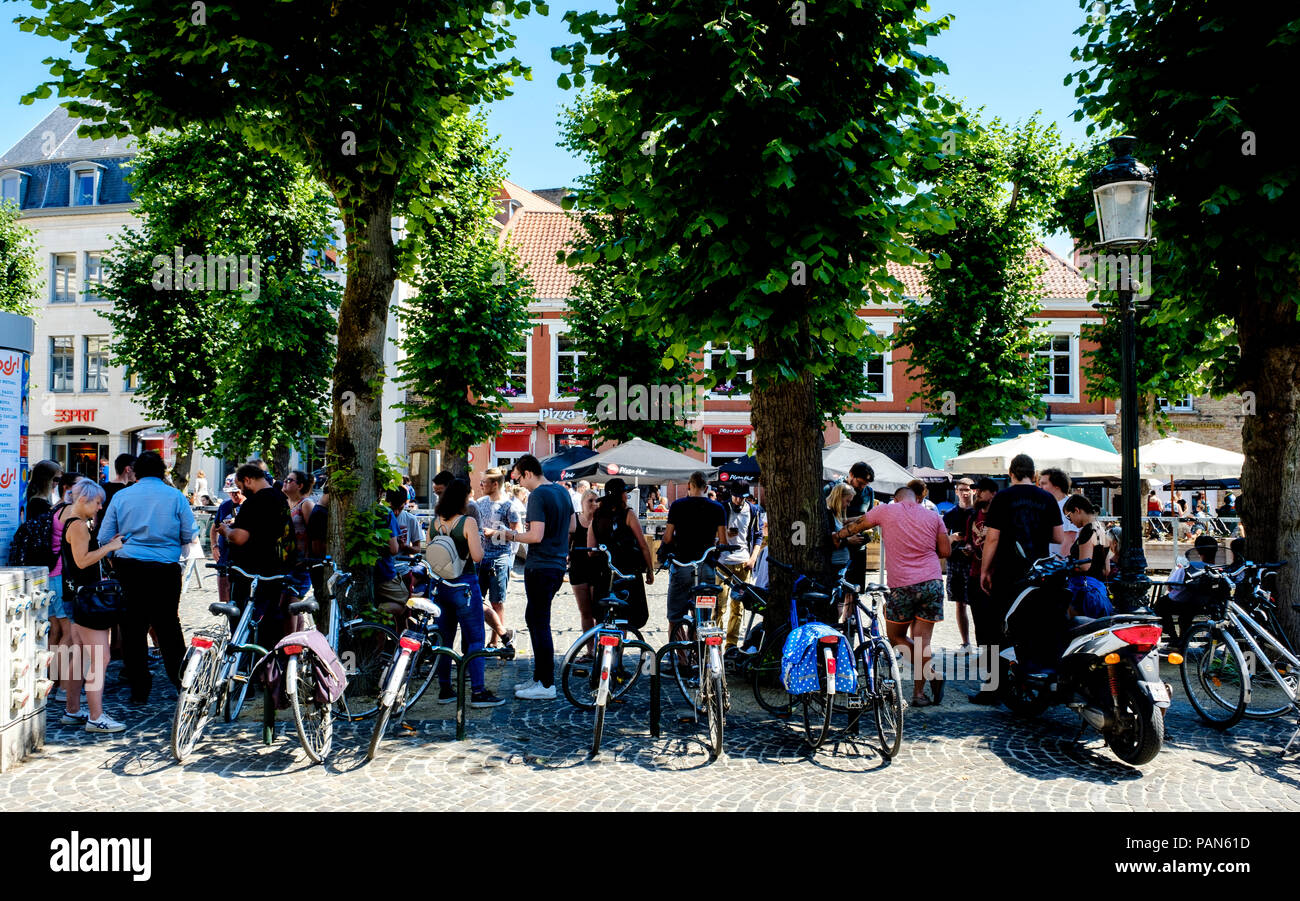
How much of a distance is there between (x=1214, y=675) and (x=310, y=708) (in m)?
6.68

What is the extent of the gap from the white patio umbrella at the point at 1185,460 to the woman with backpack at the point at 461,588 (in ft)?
38.8

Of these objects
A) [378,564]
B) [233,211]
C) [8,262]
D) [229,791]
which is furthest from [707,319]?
[8,262]

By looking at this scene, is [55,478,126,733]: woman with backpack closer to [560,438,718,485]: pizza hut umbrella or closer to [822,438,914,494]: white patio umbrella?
[560,438,718,485]: pizza hut umbrella

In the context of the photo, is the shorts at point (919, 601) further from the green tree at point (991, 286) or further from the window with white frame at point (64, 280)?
the window with white frame at point (64, 280)

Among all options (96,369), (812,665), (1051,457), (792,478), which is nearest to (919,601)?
(792,478)

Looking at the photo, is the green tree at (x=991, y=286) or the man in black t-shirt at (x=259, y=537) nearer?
the man in black t-shirt at (x=259, y=537)

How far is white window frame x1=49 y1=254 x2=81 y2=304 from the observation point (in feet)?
124

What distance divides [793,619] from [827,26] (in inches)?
184

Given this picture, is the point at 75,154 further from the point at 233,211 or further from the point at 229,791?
the point at 229,791

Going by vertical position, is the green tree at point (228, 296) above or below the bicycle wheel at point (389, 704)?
above

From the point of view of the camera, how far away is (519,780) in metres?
5.63

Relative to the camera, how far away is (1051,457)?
1524 cm

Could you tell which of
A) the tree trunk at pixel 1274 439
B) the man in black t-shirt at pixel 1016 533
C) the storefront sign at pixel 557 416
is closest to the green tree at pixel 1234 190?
the tree trunk at pixel 1274 439

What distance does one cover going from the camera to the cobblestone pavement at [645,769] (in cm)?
523
